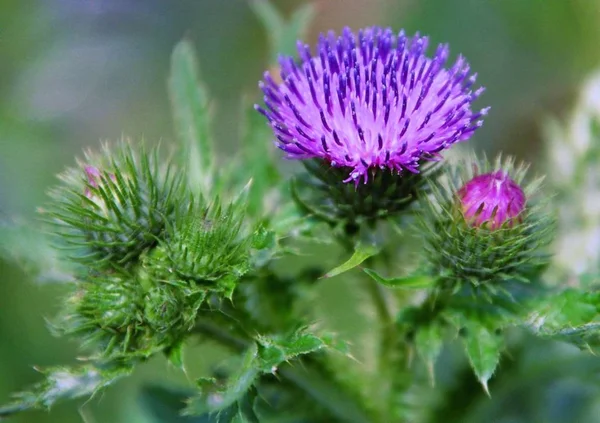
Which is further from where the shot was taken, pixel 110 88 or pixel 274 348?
pixel 110 88

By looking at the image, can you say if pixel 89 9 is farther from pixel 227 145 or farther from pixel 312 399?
pixel 312 399

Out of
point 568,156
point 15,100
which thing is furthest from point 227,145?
point 568,156

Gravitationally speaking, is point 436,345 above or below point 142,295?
below

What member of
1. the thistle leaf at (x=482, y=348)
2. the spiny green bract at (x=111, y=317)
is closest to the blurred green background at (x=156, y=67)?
the spiny green bract at (x=111, y=317)

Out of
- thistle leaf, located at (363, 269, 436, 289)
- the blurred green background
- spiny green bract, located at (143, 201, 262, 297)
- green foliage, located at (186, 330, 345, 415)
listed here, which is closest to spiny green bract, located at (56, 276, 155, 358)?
spiny green bract, located at (143, 201, 262, 297)

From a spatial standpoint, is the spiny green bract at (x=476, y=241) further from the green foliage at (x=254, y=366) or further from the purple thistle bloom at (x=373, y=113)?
the green foliage at (x=254, y=366)

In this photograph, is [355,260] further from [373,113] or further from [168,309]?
[168,309]

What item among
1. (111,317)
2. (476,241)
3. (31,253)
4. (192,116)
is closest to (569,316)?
(476,241)
